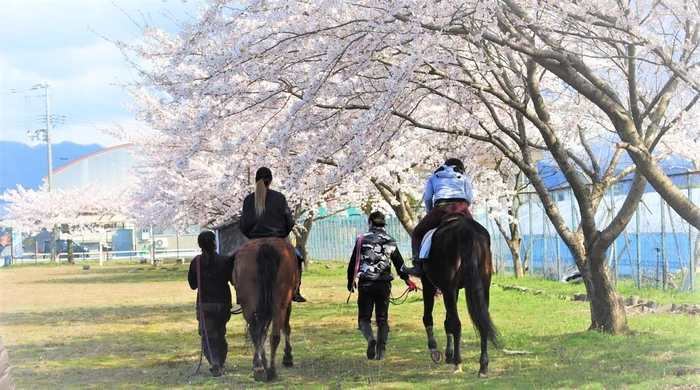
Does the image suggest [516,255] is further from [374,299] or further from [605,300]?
[374,299]

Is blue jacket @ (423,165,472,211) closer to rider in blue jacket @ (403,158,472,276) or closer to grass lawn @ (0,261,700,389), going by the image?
rider in blue jacket @ (403,158,472,276)

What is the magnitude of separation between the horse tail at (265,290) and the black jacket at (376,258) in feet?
4.10

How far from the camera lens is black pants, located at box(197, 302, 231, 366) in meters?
8.59

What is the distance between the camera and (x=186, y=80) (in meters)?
9.59

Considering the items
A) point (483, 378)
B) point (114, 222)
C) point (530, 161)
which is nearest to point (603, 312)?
point (530, 161)

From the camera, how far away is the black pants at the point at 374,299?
363 inches

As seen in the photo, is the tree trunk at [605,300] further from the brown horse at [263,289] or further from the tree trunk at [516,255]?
the tree trunk at [516,255]

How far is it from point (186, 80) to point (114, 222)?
183 feet

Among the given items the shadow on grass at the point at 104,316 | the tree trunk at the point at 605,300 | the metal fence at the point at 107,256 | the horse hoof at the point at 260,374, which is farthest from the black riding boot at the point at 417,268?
the metal fence at the point at 107,256

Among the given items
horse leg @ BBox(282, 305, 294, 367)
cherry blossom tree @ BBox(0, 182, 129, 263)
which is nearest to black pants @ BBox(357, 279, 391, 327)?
horse leg @ BBox(282, 305, 294, 367)

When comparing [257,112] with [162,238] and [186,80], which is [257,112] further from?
[162,238]

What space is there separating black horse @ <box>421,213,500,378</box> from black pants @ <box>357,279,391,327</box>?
0.98 m

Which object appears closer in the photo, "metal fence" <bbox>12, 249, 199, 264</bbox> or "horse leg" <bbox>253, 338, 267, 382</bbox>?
"horse leg" <bbox>253, 338, 267, 382</bbox>

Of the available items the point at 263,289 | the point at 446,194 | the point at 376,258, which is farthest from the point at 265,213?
the point at 446,194
